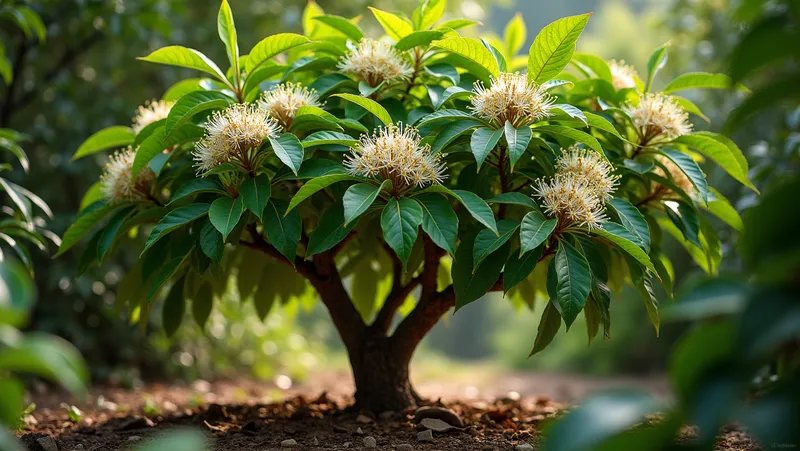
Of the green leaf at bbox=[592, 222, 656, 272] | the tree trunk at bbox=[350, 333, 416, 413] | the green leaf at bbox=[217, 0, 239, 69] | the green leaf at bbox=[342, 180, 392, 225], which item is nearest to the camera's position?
the green leaf at bbox=[342, 180, 392, 225]

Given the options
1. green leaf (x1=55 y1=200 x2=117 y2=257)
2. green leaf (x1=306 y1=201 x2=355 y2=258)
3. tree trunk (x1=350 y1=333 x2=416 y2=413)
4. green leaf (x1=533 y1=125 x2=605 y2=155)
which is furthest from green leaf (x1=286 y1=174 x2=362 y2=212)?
tree trunk (x1=350 y1=333 x2=416 y2=413)

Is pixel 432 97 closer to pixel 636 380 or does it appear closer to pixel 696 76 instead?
pixel 696 76

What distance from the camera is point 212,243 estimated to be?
1.64m

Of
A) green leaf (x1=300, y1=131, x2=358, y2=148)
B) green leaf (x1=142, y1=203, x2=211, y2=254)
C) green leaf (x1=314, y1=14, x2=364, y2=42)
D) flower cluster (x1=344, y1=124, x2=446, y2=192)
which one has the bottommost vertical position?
green leaf (x1=142, y1=203, x2=211, y2=254)

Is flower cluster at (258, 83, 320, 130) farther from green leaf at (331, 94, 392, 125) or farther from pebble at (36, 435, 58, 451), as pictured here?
pebble at (36, 435, 58, 451)

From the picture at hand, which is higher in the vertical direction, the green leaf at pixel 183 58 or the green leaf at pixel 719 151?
the green leaf at pixel 183 58

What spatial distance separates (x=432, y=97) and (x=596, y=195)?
1.64 ft

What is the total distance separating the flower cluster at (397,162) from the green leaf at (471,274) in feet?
0.68

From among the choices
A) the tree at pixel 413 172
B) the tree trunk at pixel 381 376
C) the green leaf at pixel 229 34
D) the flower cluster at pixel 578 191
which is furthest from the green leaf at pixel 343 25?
the tree trunk at pixel 381 376

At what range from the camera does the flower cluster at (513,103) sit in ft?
5.31

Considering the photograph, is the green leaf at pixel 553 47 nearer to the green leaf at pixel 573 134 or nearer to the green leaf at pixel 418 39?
the green leaf at pixel 573 134

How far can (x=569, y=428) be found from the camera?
863 mm

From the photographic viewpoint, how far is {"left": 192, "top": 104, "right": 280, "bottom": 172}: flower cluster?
5.41ft

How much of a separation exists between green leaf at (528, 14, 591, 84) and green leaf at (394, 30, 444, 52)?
0.25 metres
